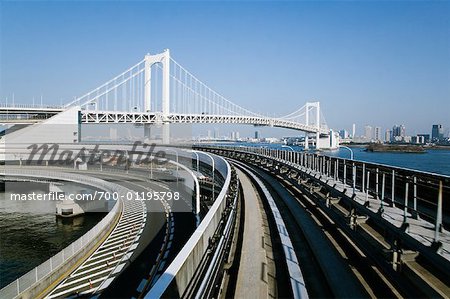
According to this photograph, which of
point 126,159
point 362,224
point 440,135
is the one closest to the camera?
point 362,224

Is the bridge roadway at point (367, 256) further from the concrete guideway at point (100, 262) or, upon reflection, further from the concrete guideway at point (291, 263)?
the concrete guideway at point (100, 262)

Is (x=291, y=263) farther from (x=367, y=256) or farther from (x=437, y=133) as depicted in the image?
(x=437, y=133)

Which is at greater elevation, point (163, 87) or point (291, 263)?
point (163, 87)

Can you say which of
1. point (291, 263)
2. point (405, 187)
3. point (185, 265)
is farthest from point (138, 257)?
point (405, 187)

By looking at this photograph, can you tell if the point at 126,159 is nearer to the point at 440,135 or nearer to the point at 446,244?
the point at 446,244

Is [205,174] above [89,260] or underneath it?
above

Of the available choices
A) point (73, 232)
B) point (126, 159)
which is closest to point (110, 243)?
point (73, 232)

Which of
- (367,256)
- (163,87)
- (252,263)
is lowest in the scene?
(252,263)

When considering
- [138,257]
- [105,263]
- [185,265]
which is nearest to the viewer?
[185,265]

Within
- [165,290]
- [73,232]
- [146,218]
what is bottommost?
[73,232]
